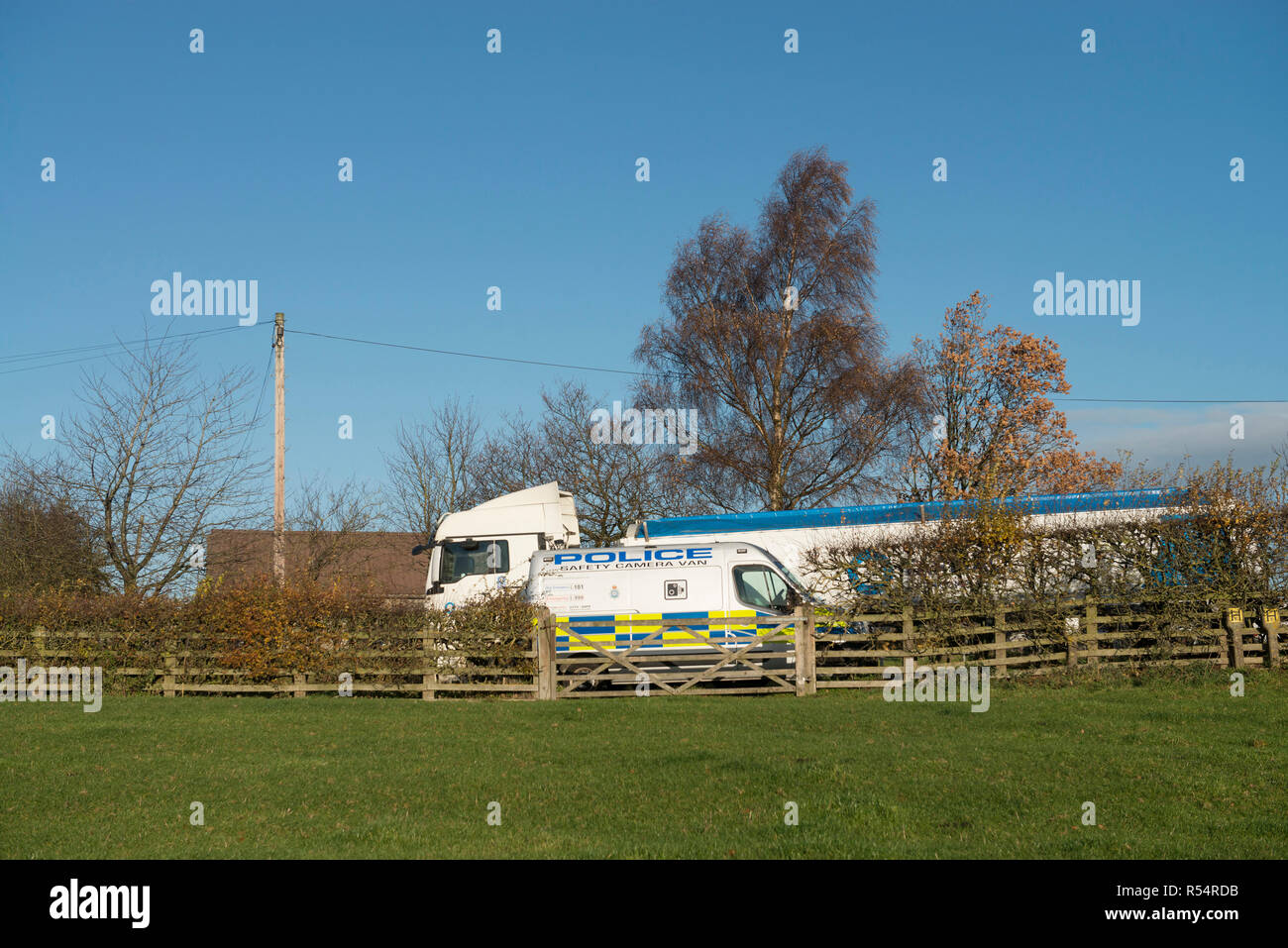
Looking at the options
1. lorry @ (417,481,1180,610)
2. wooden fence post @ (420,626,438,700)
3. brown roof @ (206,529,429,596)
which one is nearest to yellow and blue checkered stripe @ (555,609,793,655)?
lorry @ (417,481,1180,610)

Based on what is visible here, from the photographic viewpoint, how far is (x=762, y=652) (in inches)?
671

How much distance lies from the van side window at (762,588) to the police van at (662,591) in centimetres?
2

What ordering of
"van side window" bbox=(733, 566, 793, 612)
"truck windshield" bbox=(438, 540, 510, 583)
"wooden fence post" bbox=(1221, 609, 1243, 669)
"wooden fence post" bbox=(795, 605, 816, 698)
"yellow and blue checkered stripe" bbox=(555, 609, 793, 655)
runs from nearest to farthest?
"wooden fence post" bbox=(1221, 609, 1243, 669)
"wooden fence post" bbox=(795, 605, 816, 698)
"yellow and blue checkered stripe" bbox=(555, 609, 793, 655)
"van side window" bbox=(733, 566, 793, 612)
"truck windshield" bbox=(438, 540, 510, 583)

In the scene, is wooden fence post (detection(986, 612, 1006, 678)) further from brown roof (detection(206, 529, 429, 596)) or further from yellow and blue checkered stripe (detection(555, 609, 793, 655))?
brown roof (detection(206, 529, 429, 596))

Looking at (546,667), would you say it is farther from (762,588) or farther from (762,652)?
(762,588)

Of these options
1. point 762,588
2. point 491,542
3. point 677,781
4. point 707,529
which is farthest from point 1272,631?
point 491,542

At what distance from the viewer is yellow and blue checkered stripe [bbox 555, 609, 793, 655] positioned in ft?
56.2

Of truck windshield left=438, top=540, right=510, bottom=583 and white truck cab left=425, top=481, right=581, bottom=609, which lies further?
truck windshield left=438, top=540, right=510, bottom=583

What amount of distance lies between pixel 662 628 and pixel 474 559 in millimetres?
5187

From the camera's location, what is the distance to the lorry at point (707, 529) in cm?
1862

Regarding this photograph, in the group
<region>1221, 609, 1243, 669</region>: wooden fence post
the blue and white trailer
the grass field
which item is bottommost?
the grass field

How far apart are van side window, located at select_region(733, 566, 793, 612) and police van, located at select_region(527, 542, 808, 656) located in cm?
2

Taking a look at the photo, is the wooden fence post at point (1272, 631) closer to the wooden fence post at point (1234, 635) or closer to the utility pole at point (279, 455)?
the wooden fence post at point (1234, 635)

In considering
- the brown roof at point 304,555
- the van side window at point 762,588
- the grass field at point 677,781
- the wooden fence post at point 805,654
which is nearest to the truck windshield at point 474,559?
the brown roof at point 304,555
